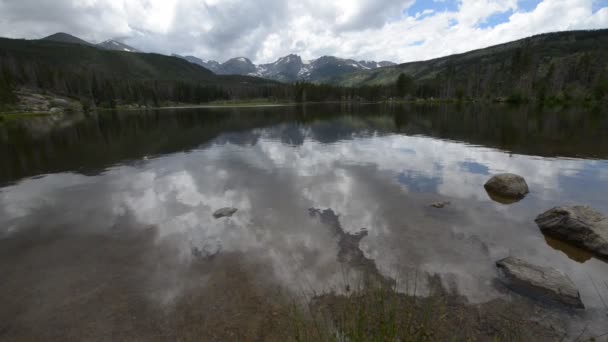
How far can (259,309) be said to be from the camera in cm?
816

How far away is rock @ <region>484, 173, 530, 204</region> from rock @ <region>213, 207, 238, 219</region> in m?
17.1

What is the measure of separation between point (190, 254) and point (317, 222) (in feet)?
21.1

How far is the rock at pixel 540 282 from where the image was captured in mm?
8258

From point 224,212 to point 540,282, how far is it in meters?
14.6

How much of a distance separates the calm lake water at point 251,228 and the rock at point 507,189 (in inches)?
31.3

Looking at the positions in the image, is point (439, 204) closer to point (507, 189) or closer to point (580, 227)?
point (507, 189)

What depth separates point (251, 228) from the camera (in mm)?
13727

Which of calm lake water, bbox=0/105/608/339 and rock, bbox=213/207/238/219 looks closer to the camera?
calm lake water, bbox=0/105/608/339

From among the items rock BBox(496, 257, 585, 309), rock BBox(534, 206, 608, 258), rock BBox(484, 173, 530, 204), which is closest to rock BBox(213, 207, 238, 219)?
Answer: rock BBox(496, 257, 585, 309)

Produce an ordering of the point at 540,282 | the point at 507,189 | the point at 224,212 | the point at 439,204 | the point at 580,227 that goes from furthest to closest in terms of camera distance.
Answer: the point at 507,189 < the point at 439,204 < the point at 224,212 < the point at 580,227 < the point at 540,282

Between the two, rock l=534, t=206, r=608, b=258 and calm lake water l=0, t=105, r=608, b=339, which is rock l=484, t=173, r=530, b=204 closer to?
calm lake water l=0, t=105, r=608, b=339

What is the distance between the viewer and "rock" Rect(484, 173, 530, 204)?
17344 mm

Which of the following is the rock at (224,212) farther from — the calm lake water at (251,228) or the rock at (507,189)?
the rock at (507,189)

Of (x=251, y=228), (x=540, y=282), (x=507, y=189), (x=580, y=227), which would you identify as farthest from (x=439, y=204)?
(x=251, y=228)
